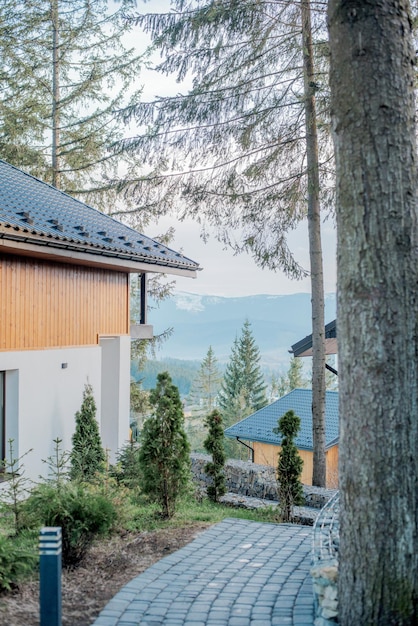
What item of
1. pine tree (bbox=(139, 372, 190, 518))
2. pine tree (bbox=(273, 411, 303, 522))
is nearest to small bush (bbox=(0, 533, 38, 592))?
pine tree (bbox=(139, 372, 190, 518))

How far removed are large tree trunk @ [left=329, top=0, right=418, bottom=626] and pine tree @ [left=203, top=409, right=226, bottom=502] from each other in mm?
5685

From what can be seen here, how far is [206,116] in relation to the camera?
451 inches

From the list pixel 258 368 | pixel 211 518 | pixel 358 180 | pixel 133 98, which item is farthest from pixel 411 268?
pixel 258 368

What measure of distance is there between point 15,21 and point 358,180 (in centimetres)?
1788

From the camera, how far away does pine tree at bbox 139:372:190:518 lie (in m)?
8.01

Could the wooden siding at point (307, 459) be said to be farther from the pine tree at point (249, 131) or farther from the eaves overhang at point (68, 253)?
the eaves overhang at point (68, 253)

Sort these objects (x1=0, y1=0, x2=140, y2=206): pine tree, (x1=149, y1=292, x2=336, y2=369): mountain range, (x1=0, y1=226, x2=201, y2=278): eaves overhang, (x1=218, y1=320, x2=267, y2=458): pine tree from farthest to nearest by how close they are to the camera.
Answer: (x1=149, y1=292, x2=336, y2=369): mountain range, (x1=218, y1=320, x2=267, y2=458): pine tree, (x1=0, y1=0, x2=140, y2=206): pine tree, (x1=0, y1=226, x2=201, y2=278): eaves overhang

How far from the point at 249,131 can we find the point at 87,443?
6.43 m

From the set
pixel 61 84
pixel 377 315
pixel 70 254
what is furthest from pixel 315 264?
pixel 61 84

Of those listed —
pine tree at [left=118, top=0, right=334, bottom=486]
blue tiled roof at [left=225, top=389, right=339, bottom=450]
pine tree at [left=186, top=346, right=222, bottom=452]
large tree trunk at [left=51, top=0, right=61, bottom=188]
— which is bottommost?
pine tree at [left=186, top=346, right=222, bottom=452]

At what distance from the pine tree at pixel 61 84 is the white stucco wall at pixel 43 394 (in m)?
9.84

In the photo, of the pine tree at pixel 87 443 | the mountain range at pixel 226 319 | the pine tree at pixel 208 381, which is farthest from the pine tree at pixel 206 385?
the mountain range at pixel 226 319

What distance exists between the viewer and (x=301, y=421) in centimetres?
1645

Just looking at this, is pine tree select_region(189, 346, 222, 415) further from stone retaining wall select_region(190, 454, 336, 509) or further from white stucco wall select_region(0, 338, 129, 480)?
white stucco wall select_region(0, 338, 129, 480)
